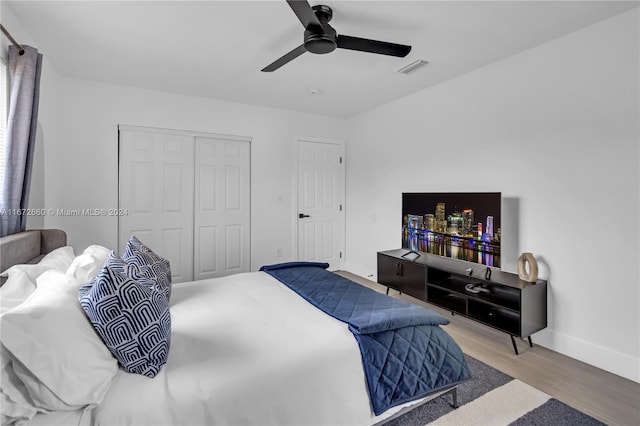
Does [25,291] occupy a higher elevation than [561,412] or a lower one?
higher

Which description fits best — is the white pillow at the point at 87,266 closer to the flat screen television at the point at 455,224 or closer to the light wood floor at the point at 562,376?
the light wood floor at the point at 562,376

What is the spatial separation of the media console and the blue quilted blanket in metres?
1.09

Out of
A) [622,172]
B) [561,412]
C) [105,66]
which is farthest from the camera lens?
[105,66]

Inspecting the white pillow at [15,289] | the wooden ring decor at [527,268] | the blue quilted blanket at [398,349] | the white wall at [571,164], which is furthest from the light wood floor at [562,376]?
the white pillow at [15,289]

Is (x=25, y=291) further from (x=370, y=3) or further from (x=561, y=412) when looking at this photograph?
(x=561, y=412)

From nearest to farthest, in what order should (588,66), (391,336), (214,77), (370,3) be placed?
(391,336)
(370,3)
(588,66)
(214,77)

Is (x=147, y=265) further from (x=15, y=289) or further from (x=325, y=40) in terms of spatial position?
(x=325, y=40)

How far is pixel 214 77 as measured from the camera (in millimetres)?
3500

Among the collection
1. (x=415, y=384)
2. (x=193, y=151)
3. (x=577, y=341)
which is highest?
(x=193, y=151)

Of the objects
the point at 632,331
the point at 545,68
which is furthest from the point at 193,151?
the point at 632,331

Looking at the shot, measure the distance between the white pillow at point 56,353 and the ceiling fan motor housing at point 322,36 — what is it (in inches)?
74.8

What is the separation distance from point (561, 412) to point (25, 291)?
9.25 feet

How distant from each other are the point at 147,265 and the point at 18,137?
47.0 inches

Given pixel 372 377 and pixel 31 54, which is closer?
pixel 372 377
